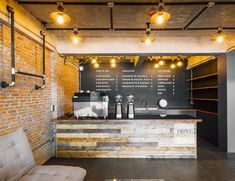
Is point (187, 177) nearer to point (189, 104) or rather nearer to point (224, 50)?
point (224, 50)

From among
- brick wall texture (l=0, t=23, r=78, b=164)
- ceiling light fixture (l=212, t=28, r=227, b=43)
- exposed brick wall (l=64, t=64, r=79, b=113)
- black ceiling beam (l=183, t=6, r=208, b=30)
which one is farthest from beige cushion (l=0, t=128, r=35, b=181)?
ceiling light fixture (l=212, t=28, r=227, b=43)

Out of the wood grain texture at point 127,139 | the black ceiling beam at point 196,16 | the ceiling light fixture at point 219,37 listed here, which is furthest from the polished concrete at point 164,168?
the black ceiling beam at point 196,16

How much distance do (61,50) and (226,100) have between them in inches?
166

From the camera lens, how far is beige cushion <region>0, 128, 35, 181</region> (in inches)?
74.8

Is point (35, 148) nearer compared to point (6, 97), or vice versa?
point (6, 97)

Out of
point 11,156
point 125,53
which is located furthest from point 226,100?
point 11,156

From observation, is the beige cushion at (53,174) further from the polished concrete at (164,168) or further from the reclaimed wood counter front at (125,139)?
the reclaimed wood counter front at (125,139)

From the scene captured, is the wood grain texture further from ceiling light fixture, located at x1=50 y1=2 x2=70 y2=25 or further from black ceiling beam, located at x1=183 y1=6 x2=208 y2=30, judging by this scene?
ceiling light fixture, located at x1=50 y1=2 x2=70 y2=25

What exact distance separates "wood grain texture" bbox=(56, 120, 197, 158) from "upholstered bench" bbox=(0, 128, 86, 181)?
1612mm

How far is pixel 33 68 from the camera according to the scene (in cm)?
328

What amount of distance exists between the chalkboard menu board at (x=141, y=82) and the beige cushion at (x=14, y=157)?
442 centimetres

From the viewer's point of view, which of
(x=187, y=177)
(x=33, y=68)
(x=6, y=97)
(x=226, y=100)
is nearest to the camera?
(x=6, y=97)

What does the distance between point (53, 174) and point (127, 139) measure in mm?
2058

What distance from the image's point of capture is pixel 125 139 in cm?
389
